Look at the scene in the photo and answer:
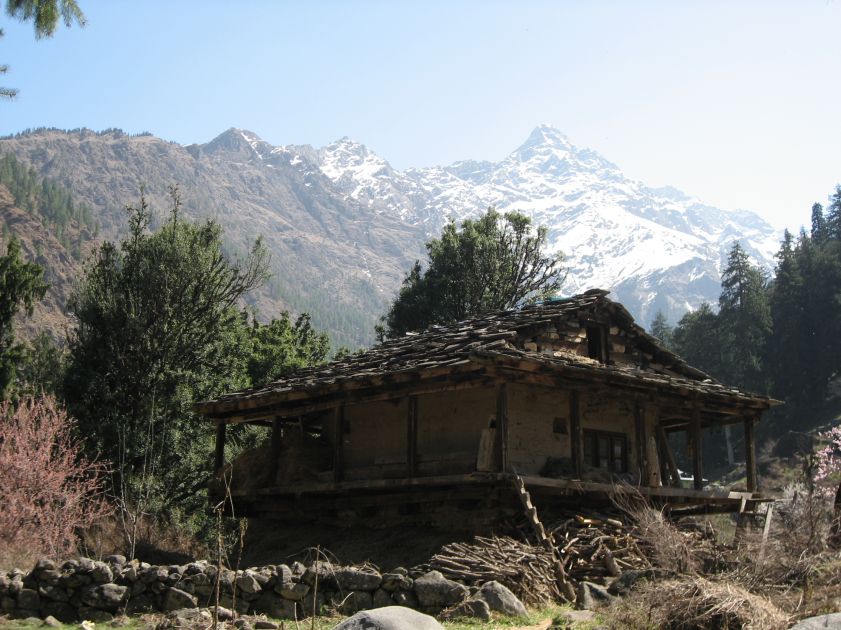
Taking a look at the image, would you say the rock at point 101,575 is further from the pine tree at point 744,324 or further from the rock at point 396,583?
the pine tree at point 744,324

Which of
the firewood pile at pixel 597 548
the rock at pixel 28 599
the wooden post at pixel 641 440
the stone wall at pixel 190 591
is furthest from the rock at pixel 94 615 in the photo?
the wooden post at pixel 641 440

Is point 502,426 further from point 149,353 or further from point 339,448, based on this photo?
point 149,353

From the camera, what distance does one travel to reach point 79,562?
44.4 ft

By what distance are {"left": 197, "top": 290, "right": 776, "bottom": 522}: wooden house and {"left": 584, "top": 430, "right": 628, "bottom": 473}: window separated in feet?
0.10

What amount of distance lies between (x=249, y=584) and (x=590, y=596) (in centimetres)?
487

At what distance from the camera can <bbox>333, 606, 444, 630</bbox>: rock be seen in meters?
9.55

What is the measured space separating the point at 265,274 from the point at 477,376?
16.5 metres

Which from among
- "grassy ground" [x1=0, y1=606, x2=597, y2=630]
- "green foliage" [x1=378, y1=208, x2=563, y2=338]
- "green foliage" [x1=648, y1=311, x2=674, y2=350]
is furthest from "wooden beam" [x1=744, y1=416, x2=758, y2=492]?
"green foliage" [x1=648, y1=311, x2=674, y2=350]

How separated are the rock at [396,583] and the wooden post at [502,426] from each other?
150 inches

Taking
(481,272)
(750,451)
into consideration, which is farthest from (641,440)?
(481,272)

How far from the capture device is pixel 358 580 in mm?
13555

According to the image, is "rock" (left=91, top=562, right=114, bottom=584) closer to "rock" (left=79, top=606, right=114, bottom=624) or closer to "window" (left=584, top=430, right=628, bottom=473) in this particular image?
"rock" (left=79, top=606, right=114, bottom=624)

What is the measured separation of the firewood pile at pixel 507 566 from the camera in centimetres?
1423

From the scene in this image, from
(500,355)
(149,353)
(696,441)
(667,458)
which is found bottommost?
(667,458)
